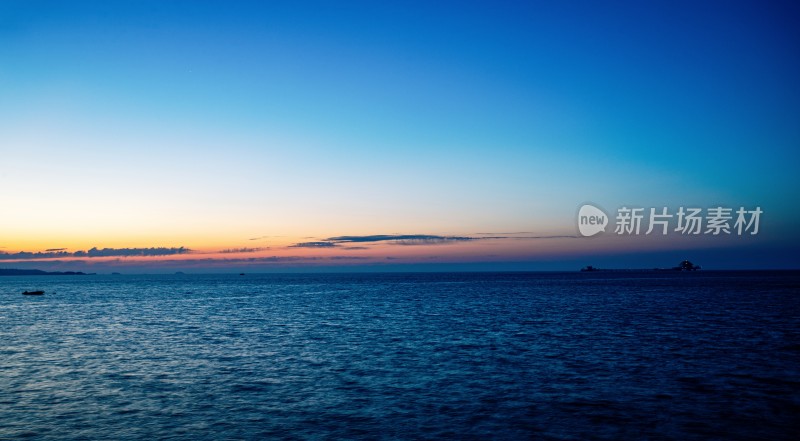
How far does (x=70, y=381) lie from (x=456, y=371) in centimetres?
2171

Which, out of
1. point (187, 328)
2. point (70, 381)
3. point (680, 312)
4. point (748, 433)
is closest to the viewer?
point (748, 433)

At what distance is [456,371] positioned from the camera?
31.5 metres

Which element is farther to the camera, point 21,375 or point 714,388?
point 21,375

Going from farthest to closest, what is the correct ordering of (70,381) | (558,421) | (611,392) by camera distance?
(70,381) → (611,392) → (558,421)

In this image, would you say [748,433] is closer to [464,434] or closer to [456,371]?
[464,434]

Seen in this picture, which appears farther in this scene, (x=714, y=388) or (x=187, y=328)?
(x=187, y=328)

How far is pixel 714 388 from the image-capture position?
2688 cm

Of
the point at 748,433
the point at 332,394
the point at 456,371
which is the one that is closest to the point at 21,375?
the point at 332,394

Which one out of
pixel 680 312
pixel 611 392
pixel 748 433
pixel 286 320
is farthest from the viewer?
pixel 680 312

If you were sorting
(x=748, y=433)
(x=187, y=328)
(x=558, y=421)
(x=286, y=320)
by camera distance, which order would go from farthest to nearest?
(x=286, y=320) < (x=187, y=328) < (x=558, y=421) < (x=748, y=433)

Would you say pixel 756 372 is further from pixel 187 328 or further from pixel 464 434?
pixel 187 328

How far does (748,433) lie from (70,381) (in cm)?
3282

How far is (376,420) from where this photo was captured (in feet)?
71.7

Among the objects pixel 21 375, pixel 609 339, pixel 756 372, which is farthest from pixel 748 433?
pixel 21 375
